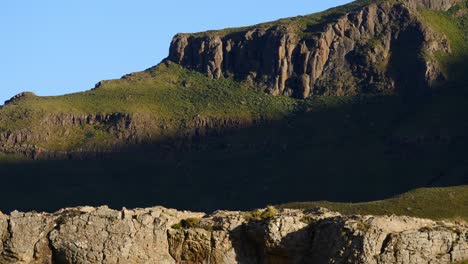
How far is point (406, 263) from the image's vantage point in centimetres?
3597

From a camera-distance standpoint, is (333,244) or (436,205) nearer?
(333,244)

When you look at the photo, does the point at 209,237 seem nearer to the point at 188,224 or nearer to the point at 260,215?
the point at 188,224

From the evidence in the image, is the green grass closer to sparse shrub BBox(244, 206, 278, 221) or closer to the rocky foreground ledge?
sparse shrub BBox(244, 206, 278, 221)

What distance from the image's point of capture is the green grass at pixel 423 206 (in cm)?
10125

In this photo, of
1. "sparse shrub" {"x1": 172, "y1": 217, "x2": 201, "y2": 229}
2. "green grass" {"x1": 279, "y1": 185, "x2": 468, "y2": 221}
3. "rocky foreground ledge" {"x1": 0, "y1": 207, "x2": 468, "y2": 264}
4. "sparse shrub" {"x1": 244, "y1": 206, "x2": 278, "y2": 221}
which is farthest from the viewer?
"green grass" {"x1": 279, "y1": 185, "x2": 468, "y2": 221}

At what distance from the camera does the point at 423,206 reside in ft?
353

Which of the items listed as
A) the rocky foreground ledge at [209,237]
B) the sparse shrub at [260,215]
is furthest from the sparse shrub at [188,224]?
the sparse shrub at [260,215]

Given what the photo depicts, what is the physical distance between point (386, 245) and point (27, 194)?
545 feet

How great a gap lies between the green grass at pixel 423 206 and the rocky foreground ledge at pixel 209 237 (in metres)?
59.2

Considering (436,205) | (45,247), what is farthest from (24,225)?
(436,205)

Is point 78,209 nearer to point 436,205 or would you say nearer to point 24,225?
point 24,225

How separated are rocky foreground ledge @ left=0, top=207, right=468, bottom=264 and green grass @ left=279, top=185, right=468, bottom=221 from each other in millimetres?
59182

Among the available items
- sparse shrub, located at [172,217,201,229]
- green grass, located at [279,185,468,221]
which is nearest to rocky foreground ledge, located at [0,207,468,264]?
sparse shrub, located at [172,217,201,229]

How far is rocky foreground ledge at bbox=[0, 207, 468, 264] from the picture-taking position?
120ft
